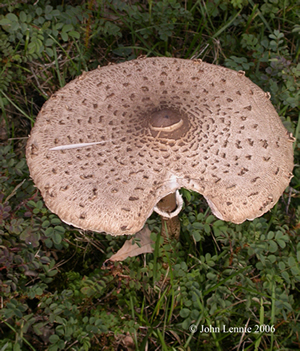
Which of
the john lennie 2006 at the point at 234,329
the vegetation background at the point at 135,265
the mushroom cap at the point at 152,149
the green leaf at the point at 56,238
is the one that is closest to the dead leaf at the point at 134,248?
the vegetation background at the point at 135,265

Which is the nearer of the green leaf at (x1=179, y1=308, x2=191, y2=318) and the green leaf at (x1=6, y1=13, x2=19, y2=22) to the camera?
the green leaf at (x1=179, y1=308, x2=191, y2=318)

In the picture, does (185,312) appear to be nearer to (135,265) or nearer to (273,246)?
(135,265)

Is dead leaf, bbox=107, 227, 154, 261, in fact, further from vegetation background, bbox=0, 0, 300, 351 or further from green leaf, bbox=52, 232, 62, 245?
green leaf, bbox=52, 232, 62, 245

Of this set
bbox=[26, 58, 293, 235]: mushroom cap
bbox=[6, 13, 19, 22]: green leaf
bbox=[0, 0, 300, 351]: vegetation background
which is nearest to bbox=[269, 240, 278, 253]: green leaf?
bbox=[0, 0, 300, 351]: vegetation background

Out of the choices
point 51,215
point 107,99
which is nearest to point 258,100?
point 107,99

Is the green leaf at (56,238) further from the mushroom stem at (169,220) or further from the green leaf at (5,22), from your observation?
the green leaf at (5,22)

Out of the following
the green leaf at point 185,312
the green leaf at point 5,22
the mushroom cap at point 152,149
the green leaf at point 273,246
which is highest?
the green leaf at point 5,22

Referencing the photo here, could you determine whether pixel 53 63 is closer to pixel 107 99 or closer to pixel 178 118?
pixel 107 99
